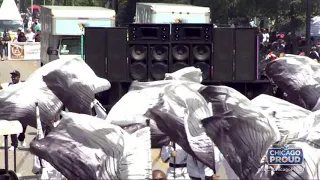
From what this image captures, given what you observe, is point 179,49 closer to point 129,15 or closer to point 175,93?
point 175,93

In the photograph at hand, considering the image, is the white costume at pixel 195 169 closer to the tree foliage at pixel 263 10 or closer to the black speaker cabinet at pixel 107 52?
the black speaker cabinet at pixel 107 52

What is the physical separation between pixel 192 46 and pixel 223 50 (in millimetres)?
648

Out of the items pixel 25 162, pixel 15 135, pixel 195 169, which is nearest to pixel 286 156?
pixel 195 169

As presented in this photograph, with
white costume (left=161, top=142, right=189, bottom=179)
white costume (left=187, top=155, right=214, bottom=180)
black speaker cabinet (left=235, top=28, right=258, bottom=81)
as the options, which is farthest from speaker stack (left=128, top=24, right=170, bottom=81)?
white costume (left=187, top=155, right=214, bottom=180)

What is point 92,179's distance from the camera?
284 inches

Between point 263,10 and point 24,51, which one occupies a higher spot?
point 263,10

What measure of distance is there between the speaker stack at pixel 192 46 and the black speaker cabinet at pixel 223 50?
0.14 metres

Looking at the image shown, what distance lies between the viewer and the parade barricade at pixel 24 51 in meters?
37.2

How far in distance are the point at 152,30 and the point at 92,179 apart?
947cm

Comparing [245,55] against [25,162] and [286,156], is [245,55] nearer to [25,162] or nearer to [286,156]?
[25,162]

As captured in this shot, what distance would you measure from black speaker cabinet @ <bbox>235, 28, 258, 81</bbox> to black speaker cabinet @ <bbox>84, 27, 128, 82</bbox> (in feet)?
7.47

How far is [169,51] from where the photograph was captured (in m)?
16.3

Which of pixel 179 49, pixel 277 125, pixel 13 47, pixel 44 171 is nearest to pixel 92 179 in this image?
pixel 277 125

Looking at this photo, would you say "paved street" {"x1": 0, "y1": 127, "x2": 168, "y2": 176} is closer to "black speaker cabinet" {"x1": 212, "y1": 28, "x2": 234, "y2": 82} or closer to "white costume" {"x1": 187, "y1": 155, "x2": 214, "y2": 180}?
"white costume" {"x1": 187, "y1": 155, "x2": 214, "y2": 180}
